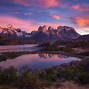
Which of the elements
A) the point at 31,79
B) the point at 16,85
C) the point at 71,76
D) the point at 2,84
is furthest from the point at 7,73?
the point at 71,76

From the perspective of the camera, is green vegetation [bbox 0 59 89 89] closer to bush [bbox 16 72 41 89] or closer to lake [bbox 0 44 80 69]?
bush [bbox 16 72 41 89]

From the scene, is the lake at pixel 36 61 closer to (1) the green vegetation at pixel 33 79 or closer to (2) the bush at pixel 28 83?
(1) the green vegetation at pixel 33 79

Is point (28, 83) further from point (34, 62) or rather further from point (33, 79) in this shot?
point (34, 62)

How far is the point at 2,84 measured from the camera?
1750cm

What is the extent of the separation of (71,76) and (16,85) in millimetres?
5935

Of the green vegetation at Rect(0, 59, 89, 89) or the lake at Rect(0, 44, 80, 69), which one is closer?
the green vegetation at Rect(0, 59, 89, 89)

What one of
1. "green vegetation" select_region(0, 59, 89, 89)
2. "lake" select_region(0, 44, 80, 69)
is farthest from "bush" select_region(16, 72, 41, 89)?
"lake" select_region(0, 44, 80, 69)

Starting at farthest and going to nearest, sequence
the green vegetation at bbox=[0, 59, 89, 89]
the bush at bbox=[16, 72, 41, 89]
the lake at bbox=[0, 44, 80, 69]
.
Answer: the lake at bbox=[0, 44, 80, 69] < the green vegetation at bbox=[0, 59, 89, 89] < the bush at bbox=[16, 72, 41, 89]

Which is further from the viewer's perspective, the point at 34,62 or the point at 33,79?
the point at 34,62

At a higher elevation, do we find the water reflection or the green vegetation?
the green vegetation

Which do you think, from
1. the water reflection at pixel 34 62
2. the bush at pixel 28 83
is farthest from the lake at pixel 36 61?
the bush at pixel 28 83

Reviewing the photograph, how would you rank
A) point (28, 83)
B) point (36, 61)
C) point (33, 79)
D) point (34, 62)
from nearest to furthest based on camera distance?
point (28, 83) → point (33, 79) → point (34, 62) → point (36, 61)

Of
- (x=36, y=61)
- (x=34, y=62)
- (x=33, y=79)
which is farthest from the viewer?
(x=36, y=61)

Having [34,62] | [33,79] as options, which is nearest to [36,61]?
[34,62]
